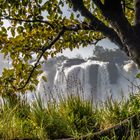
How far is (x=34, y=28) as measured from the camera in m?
8.43

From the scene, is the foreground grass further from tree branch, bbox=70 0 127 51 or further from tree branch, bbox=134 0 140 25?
tree branch, bbox=134 0 140 25

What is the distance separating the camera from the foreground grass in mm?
8672

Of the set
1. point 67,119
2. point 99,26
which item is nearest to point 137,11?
point 99,26

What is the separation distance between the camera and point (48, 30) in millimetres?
8789

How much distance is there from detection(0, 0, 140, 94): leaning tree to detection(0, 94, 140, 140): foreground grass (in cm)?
80

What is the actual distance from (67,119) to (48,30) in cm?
205

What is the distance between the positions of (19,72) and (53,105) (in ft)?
5.37

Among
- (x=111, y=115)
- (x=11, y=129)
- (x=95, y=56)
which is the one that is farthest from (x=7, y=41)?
(x=95, y=56)

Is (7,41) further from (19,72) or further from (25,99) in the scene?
(25,99)

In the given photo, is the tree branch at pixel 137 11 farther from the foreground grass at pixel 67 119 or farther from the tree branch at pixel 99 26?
the foreground grass at pixel 67 119

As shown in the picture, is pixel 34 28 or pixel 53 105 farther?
pixel 53 105

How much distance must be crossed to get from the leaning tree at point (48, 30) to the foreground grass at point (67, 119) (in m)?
0.80

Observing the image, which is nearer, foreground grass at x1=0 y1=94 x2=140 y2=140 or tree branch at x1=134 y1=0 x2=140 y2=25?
tree branch at x1=134 y1=0 x2=140 y2=25

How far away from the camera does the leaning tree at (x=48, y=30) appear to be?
7.21 meters
